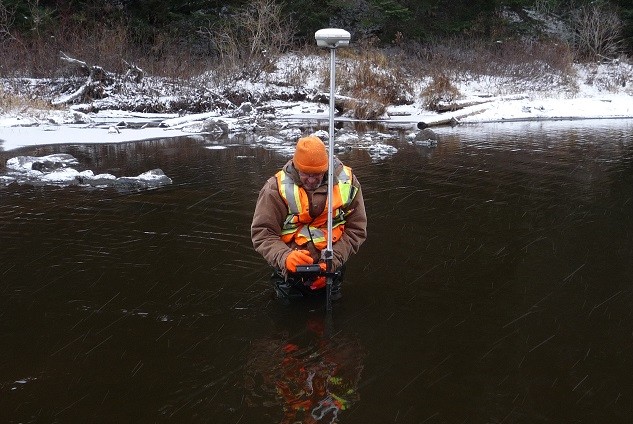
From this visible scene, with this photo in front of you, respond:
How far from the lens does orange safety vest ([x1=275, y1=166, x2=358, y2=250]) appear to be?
17.5 ft

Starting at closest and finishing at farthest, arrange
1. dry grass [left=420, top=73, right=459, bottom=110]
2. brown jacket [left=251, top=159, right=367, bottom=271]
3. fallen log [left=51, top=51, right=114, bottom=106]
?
brown jacket [left=251, top=159, right=367, bottom=271] → fallen log [left=51, top=51, right=114, bottom=106] → dry grass [left=420, top=73, right=459, bottom=110]

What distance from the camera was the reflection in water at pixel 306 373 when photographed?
416 cm

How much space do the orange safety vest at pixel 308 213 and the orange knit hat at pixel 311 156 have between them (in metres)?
0.21

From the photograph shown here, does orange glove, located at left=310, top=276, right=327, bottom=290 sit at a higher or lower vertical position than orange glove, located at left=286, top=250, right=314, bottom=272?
lower

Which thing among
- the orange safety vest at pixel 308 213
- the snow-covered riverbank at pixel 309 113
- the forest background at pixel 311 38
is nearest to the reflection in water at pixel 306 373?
the orange safety vest at pixel 308 213

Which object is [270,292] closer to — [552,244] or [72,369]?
[72,369]

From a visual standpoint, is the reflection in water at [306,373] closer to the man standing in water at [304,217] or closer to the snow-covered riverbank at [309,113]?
the man standing in water at [304,217]

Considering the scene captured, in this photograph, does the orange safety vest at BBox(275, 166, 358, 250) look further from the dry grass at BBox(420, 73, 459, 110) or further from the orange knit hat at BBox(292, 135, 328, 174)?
the dry grass at BBox(420, 73, 459, 110)

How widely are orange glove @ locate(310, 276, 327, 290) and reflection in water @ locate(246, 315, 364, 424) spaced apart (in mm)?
303

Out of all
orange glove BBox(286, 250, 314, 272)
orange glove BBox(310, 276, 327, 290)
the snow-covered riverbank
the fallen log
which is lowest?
orange glove BBox(310, 276, 327, 290)

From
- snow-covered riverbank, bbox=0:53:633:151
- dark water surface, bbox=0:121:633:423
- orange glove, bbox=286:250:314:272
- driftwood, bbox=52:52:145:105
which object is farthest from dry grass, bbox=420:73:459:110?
orange glove, bbox=286:250:314:272

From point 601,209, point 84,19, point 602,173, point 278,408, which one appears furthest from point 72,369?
point 84,19

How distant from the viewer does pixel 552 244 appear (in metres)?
7.49

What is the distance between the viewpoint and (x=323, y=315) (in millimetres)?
5551
